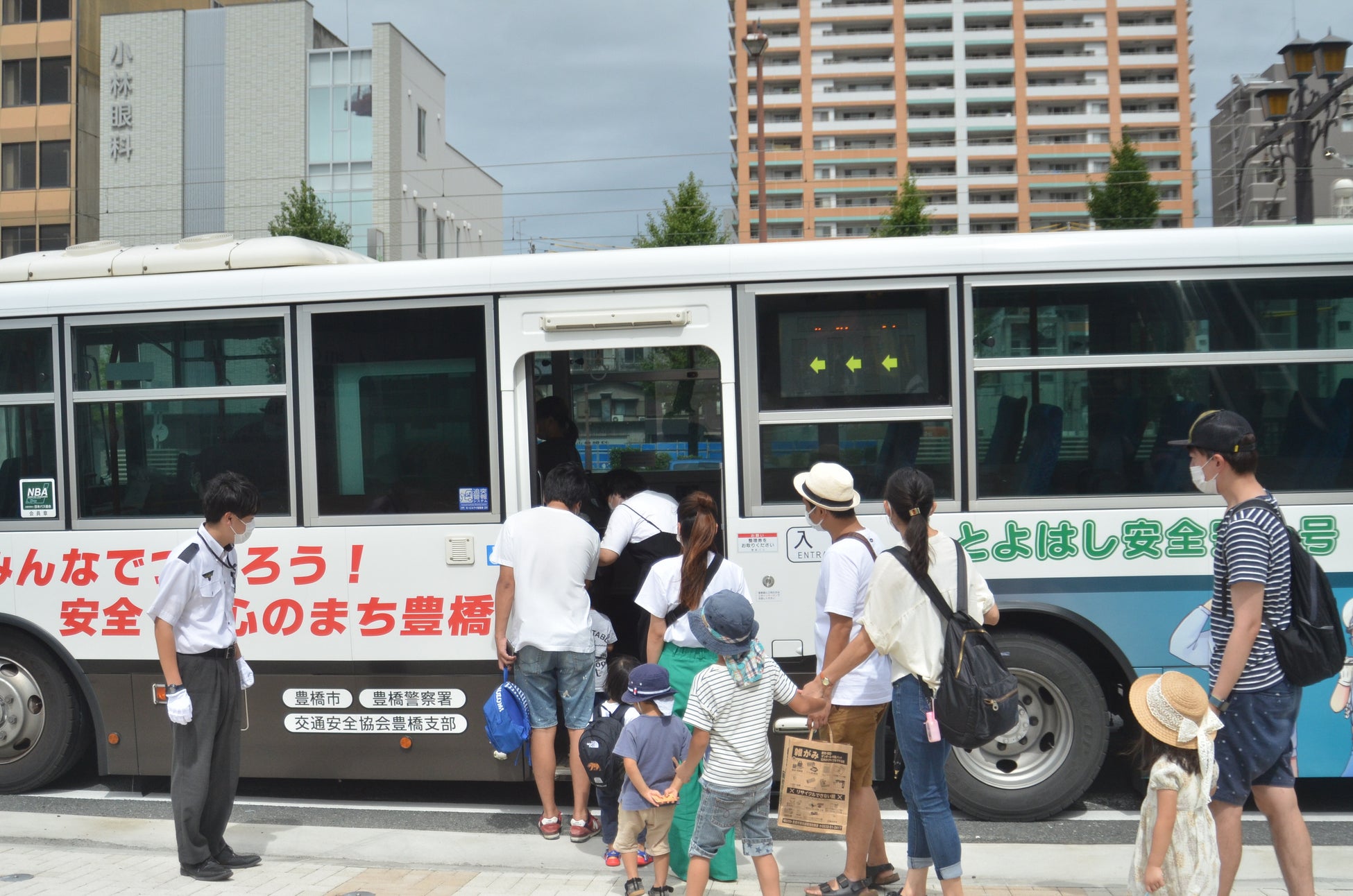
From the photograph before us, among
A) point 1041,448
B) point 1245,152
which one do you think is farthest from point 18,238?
point 1041,448

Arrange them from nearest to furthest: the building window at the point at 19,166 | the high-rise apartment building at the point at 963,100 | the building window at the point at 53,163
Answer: the building window at the point at 53,163 → the building window at the point at 19,166 → the high-rise apartment building at the point at 963,100

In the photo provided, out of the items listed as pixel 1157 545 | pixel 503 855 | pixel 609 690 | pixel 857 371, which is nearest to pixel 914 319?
pixel 857 371

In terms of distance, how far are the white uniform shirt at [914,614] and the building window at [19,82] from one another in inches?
1970

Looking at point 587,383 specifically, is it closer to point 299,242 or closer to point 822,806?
point 299,242

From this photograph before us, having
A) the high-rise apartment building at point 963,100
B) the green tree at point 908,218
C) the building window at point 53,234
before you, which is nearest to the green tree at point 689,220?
the green tree at point 908,218

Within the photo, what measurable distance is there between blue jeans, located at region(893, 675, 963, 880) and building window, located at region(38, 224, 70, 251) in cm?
4684

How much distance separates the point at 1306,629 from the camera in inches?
153

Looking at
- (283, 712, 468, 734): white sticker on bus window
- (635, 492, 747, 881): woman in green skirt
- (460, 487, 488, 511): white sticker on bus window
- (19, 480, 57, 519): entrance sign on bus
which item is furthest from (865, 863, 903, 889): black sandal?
(19, 480, 57, 519): entrance sign on bus

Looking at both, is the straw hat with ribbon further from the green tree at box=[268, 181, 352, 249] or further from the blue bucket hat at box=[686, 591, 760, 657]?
the green tree at box=[268, 181, 352, 249]

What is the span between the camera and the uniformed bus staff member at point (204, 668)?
4953mm

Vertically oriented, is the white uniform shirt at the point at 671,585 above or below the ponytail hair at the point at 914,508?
below

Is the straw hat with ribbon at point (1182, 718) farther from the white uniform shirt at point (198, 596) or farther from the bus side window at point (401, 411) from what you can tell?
the white uniform shirt at point (198, 596)

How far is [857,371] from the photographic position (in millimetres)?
5703

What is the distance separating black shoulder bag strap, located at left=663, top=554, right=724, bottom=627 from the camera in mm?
4844
